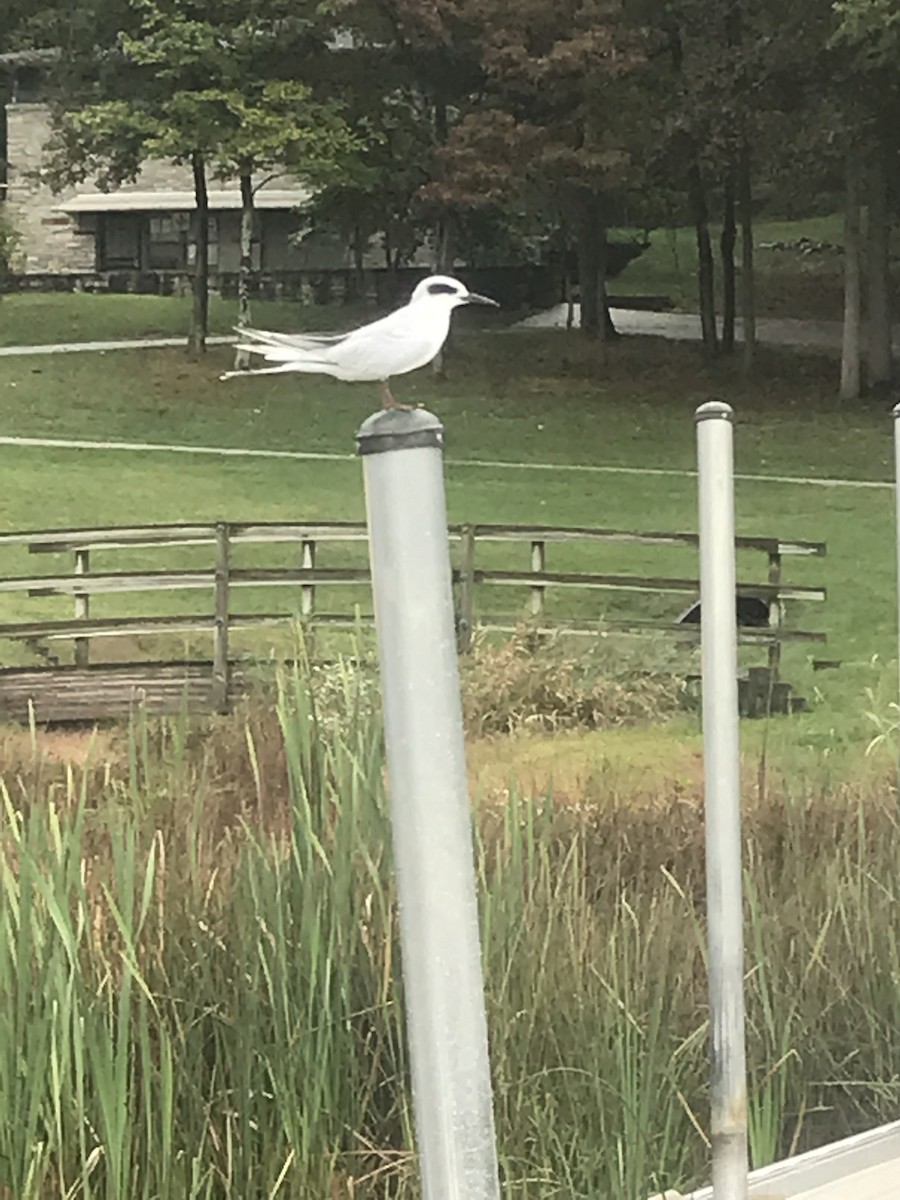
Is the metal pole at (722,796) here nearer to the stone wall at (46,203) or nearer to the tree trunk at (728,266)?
the stone wall at (46,203)

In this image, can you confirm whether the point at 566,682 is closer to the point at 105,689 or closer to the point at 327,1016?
the point at 105,689

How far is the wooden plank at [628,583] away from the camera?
2.52 m

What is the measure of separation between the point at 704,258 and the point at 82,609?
118 centimetres

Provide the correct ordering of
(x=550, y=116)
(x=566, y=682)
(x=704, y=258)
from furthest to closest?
(x=704, y=258), (x=550, y=116), (x=566, y=682)

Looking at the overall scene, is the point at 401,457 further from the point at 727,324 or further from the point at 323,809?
the point at 727,324

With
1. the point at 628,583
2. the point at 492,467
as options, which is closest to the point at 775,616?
the point at 628,583

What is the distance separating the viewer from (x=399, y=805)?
0.74 metres

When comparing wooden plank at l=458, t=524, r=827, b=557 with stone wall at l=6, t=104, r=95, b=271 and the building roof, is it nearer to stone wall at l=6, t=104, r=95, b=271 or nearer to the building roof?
the building roof

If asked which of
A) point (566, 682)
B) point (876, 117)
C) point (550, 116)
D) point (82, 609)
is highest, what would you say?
point (876, 117)

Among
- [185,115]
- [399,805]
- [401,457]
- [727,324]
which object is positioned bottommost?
[399,805]

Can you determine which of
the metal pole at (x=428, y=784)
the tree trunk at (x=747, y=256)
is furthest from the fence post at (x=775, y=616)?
the metal pole at (x=428, y=784)

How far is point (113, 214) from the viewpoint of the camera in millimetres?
2568

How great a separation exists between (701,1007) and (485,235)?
4.28 ft

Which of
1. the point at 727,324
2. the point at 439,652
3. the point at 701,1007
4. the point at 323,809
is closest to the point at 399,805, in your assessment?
the point at 439,652
